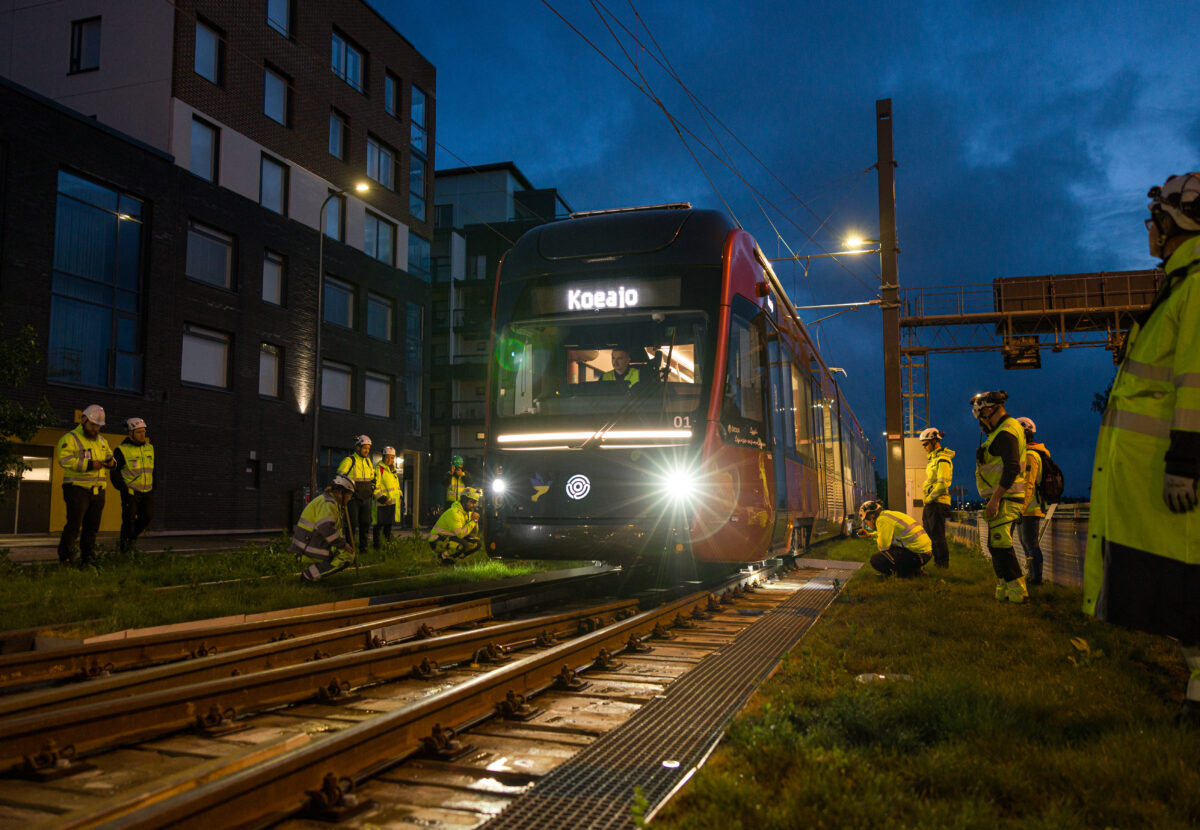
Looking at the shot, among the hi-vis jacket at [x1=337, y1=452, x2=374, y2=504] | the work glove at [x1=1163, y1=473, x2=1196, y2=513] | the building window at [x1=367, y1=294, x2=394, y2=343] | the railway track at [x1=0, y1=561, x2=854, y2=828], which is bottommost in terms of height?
the railway track at [x1=0, y1=561, x2=854, y2=828]

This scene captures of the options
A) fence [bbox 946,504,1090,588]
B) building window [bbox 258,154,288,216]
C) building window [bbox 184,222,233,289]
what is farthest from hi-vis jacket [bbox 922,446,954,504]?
building window [bbox 258,154,288,216]

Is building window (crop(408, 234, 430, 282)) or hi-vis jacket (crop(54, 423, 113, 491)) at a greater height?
building window (crop(408, 234, 430, 282))

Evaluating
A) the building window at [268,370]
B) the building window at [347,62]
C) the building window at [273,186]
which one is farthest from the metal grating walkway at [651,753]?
the building window at [347,62]

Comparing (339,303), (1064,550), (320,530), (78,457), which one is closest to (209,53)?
(339,303)

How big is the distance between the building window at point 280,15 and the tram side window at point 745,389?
81.7 feet

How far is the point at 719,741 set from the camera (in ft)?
12.2

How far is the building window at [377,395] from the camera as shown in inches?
1267

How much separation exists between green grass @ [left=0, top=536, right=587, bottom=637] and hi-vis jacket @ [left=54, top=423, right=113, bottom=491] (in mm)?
1041

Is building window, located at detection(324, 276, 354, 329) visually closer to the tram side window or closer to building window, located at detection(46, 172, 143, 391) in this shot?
building window, located at detection(46, 172, 143, 391)

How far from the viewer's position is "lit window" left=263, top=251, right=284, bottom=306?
27.4 meters

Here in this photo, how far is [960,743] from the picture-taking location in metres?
3.53

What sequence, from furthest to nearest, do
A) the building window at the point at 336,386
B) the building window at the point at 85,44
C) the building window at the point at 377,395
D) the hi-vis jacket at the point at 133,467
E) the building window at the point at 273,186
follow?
the building window at the point at 377,395 → the building window at the point at 336,386 → the building window at the point at 273,186 → the building window at the point at 85,44 → the hi-vis jacket at the point at 133,467

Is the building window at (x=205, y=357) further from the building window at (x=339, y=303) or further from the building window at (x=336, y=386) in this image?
the building window at (x=339, y=303)

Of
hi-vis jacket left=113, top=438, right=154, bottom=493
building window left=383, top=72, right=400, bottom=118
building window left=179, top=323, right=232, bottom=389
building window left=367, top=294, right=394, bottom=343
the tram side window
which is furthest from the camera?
building window left=383, top=72, right=400, bottom=118
